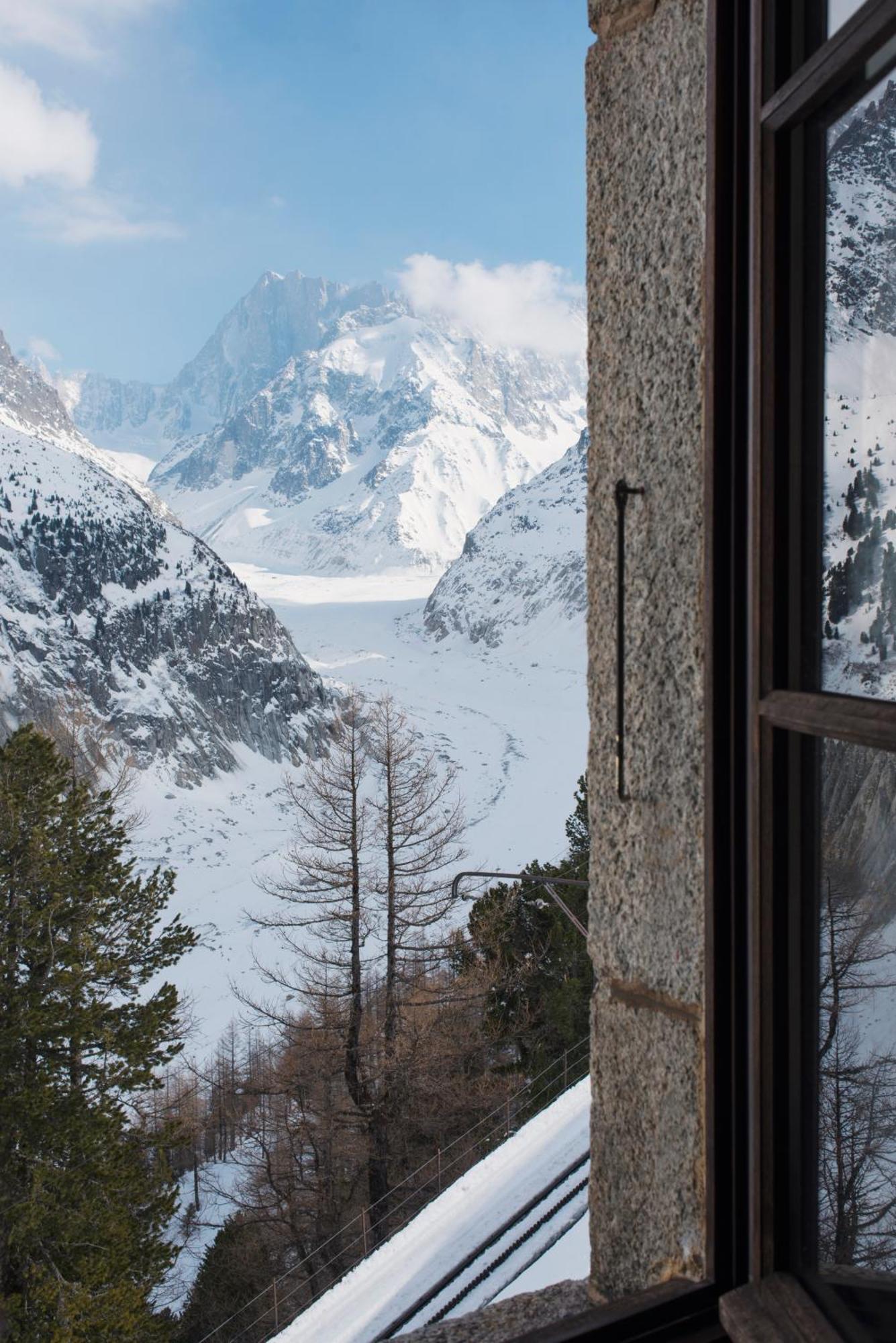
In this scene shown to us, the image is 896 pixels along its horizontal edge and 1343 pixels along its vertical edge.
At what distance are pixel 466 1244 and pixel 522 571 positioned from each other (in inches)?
4420

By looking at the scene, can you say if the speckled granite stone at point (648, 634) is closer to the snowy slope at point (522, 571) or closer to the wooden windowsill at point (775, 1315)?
the wooden windowsill at point (775, 1315)

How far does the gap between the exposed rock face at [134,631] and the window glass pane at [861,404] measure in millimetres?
41806

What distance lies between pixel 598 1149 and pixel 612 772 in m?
0.56

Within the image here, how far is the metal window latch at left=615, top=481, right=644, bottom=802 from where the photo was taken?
4.34 ft

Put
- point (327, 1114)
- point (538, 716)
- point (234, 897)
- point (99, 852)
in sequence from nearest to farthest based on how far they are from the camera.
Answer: point (99, 852) → point (327, 1114) → point (234, 897) → point (538, 716)

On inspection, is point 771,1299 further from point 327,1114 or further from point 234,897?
point 234,897

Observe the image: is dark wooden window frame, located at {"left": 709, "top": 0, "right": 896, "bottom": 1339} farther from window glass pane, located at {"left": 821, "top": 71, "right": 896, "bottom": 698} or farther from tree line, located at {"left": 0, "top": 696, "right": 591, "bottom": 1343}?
tree line, located at {"left": 0, "top": 696, "right": 591, "bottom": 1343}

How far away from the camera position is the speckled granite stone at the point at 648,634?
1.23 metres

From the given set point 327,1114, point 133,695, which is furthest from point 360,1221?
point 133,695

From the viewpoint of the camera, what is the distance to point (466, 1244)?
559 cm

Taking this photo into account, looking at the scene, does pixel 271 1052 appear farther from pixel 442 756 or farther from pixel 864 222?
pixel 442 756

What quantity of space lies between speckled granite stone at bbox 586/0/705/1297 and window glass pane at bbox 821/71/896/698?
0.27m

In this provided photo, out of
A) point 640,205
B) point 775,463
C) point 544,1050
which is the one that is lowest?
point 544,1050

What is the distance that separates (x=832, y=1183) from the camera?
98 centimetres
